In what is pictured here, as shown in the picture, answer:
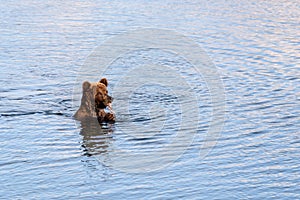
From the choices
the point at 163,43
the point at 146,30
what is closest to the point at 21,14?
the point at 146,30

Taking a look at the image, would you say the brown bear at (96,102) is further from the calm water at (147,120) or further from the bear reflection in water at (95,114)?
the calm water at (147,120)

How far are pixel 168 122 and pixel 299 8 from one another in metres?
20.5

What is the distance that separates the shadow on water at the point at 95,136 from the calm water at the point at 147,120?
2 centimetres

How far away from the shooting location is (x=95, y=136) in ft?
44.9

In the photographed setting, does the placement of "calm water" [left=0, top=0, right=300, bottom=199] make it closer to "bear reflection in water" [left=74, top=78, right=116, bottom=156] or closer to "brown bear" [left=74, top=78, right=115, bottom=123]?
"bear reflection in water" [left=74, top=78, right=116, bottom=156]

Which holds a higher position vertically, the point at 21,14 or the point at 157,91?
the point at 21,14

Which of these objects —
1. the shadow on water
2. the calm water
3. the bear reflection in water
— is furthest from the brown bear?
the calm water

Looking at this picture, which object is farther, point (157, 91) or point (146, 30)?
point (146, 30)

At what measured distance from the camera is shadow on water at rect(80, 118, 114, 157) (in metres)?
12.8

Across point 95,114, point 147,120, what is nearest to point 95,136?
point 95,114

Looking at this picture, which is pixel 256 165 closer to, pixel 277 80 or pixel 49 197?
pixel 49 197

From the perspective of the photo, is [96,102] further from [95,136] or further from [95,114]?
[95,136]

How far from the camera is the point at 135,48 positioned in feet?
75.2

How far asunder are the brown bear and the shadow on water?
0.16 meters
